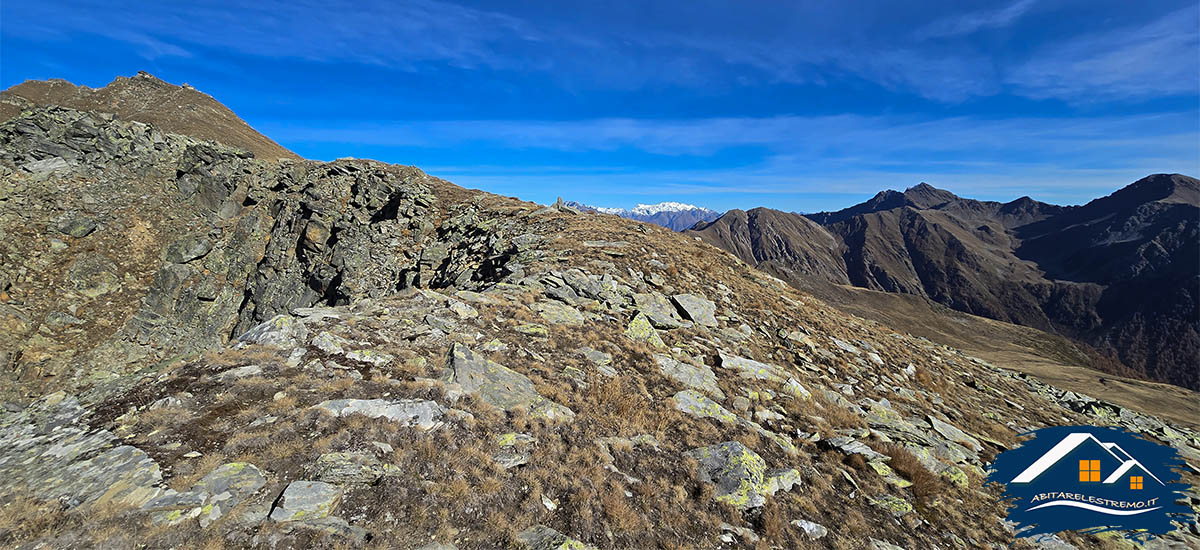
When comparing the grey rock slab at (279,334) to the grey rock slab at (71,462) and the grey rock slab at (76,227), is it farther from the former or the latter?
the grey rock slab at (76,227)

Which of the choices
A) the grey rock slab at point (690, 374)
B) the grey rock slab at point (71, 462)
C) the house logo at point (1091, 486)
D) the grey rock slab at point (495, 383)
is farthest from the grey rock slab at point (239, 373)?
the house logo at point (1091, 486)

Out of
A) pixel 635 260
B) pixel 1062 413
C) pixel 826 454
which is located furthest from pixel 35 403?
pixel 1062 413

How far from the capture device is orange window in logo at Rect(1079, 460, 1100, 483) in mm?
12290

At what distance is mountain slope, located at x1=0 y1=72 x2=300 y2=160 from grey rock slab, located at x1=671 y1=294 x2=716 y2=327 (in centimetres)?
7843

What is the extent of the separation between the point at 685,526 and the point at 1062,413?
79.0 feet

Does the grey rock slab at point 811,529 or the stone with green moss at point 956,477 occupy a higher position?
the grey rock slab at point 811,529

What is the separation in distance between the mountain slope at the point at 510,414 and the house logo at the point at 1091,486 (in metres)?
0.57

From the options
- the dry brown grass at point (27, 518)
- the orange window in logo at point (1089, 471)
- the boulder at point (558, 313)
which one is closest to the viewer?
the dry brown grass at point (27, 518)

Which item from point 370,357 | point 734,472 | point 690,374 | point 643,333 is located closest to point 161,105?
point 370,357

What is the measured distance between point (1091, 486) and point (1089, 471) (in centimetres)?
82

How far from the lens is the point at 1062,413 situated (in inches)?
792

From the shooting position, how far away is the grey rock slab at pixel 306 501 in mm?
5953

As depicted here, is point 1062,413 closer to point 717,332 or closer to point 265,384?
point 717,332

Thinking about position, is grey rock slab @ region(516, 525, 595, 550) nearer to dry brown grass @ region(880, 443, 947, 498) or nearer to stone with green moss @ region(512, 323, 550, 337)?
stone with green moss @ region(512, 323, 550, 337)
